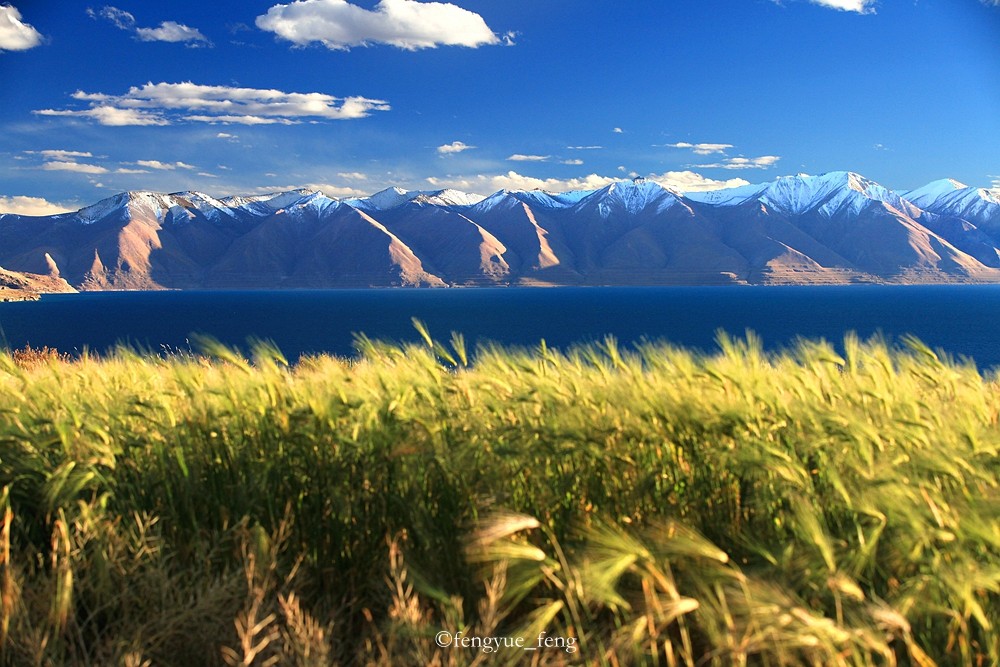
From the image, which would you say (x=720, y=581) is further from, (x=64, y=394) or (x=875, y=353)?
(x=64, y=394)

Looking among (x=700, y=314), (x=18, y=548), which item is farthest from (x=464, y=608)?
(x=700, y=314)

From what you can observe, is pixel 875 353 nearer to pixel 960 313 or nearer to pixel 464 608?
pixel 464 608

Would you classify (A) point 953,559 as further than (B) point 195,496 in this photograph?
No

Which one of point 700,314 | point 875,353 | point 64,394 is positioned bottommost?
point 700,314

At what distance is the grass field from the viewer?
98.2 inches

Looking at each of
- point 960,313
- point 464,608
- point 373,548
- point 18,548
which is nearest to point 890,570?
point 464,608

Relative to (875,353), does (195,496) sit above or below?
below

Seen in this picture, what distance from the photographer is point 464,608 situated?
2.99 metres

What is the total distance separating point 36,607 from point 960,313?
439 feet

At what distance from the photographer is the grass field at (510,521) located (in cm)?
249

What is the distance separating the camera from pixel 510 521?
8.14 feet

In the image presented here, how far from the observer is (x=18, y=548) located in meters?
3.32

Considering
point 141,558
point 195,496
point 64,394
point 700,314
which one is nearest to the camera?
point 141,558

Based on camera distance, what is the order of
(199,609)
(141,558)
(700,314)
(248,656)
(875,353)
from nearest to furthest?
(248,656) → (199,609) → (141,558) → (875,353) → (700,314)
